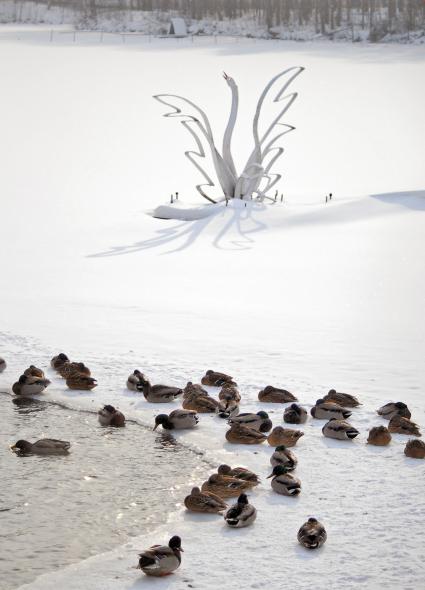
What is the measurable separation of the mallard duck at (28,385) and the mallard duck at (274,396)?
1.28 meters

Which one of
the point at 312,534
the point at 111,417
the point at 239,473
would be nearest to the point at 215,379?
the point at 111,417

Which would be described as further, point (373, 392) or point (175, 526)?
point (373, 392)

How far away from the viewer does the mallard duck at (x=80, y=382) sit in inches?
256

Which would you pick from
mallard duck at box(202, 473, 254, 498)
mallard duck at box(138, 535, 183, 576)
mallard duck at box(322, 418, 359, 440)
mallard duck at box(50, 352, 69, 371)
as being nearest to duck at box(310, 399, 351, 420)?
mallard duck at box(322, 418, 359, 440)

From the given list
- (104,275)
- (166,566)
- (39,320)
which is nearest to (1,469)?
(166,566)

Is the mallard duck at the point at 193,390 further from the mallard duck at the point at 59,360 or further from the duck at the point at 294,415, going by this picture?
the mallard duck at the point at 59,360

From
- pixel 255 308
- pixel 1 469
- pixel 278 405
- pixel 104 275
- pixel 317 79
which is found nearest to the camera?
pixel 1 469

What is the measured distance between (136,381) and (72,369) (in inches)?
16.6

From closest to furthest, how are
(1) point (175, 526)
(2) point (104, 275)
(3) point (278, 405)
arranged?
(1) point (175, 526) < (3) point (278, 405) < (2) point (104, 275)

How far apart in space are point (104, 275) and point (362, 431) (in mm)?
4829

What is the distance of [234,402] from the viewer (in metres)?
6.09

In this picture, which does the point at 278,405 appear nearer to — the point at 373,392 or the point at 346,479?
the point at 373,392

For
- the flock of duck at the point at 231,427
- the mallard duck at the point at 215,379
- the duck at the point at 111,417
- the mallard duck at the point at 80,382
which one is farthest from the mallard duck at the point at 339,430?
the mallard duck at the point at 80,382

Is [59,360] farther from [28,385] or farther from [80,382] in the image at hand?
[28,385]
